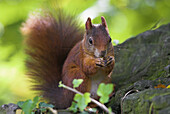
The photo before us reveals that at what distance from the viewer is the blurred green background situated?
2875mm

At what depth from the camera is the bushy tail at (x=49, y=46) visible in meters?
2.06

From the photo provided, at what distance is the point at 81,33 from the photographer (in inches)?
90.8

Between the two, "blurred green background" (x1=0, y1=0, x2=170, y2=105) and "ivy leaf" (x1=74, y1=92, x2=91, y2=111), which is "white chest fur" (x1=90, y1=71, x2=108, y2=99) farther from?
"blurred green background" (x1=0, y1=0, x2=170, y2=105)

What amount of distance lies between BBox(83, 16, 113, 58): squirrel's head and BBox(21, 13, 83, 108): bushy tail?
1.39ft

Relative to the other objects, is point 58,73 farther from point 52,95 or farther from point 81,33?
point 81,33

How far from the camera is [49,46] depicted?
7.20 ft

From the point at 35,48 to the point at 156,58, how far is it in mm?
1007

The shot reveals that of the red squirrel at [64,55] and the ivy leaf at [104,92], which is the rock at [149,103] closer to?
the ivy leaf at [104,92]

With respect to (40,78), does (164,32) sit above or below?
above

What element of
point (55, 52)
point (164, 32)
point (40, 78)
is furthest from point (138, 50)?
point (40, 78)

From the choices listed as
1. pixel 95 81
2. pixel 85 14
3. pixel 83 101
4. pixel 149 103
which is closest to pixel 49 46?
pixel 95 81

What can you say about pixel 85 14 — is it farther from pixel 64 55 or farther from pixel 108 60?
pixel 108 60

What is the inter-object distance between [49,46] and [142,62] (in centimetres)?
79

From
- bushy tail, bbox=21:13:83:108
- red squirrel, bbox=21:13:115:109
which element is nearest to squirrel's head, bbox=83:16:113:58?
Result: red squirrel, bbox=21:13:115:109
